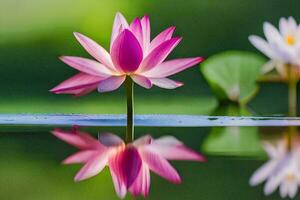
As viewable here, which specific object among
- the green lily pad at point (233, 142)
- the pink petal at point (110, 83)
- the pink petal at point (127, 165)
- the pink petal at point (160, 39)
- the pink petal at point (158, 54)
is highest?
the pink petal at point (160, 39)

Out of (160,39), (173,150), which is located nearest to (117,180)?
(173,150)

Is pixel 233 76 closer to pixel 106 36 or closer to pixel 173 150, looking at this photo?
pixel 106 36

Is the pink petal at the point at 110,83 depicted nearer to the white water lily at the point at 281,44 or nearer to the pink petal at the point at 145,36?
the pink petal at the point at 145,36

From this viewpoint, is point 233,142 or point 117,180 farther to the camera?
point 233,142

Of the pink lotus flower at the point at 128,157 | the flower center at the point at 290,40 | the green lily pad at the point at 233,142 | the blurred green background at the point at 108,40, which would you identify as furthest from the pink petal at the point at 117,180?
the flower center at the point at 290,40

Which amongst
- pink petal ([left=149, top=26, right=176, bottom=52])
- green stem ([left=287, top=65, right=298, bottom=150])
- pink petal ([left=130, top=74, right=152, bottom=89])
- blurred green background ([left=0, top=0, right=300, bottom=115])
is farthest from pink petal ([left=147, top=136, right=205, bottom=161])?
green stem ([left=287, top=65, right=298, bottom=150])

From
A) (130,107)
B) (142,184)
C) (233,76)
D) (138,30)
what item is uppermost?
(138,30)

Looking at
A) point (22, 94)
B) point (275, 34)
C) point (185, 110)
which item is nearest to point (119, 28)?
point (185, 110)

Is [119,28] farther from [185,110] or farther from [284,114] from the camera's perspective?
[284,114]
